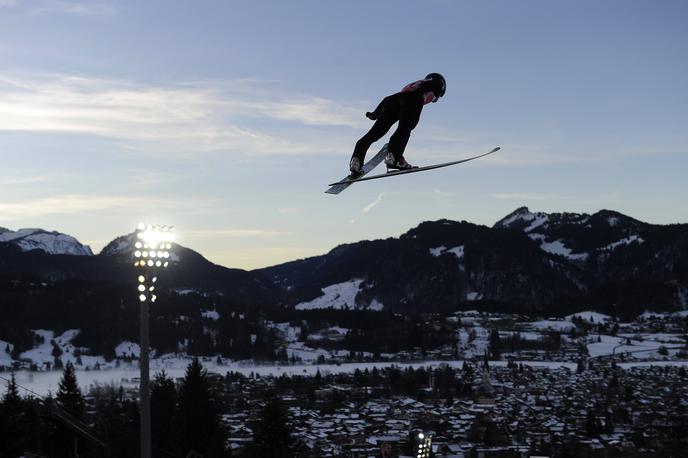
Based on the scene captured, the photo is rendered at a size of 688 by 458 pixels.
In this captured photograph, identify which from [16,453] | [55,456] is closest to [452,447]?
[55,456]

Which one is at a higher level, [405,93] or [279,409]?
[405,93]

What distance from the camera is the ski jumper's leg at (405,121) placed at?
14.8 m

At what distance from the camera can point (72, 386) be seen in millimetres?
78875

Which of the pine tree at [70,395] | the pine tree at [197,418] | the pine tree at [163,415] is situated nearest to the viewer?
the pine tree at [163,415]

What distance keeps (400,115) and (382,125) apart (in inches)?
14.0

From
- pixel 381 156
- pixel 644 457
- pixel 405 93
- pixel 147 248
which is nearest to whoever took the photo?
pixel 405 93

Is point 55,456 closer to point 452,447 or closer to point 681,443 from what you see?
point 452,447

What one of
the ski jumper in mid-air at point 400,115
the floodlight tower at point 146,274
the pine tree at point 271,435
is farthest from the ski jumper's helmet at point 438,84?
the pine tree at point 271,435

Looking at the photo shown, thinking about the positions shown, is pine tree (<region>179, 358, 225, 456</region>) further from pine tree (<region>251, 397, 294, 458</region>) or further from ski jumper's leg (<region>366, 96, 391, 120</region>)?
ski jumper's leg (<region>366, 96, 391, 120</region>)

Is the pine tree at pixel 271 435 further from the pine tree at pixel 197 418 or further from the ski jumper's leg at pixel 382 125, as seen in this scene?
the ski jumper's leg at pixel 382 125

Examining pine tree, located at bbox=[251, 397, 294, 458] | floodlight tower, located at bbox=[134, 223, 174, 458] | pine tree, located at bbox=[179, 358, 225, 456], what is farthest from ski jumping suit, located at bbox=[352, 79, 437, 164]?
pine tree, located at bbox=[179, 358, 225, 456]

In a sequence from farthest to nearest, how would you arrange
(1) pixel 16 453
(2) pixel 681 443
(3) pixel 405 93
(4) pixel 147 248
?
(2) pixel 681 443
(1) pixel 16 453
(4) pixel 147 248
(3) pixel 405 93

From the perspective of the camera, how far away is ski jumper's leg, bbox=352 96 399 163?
14930 millimetres

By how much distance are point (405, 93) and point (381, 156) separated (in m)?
2.92
